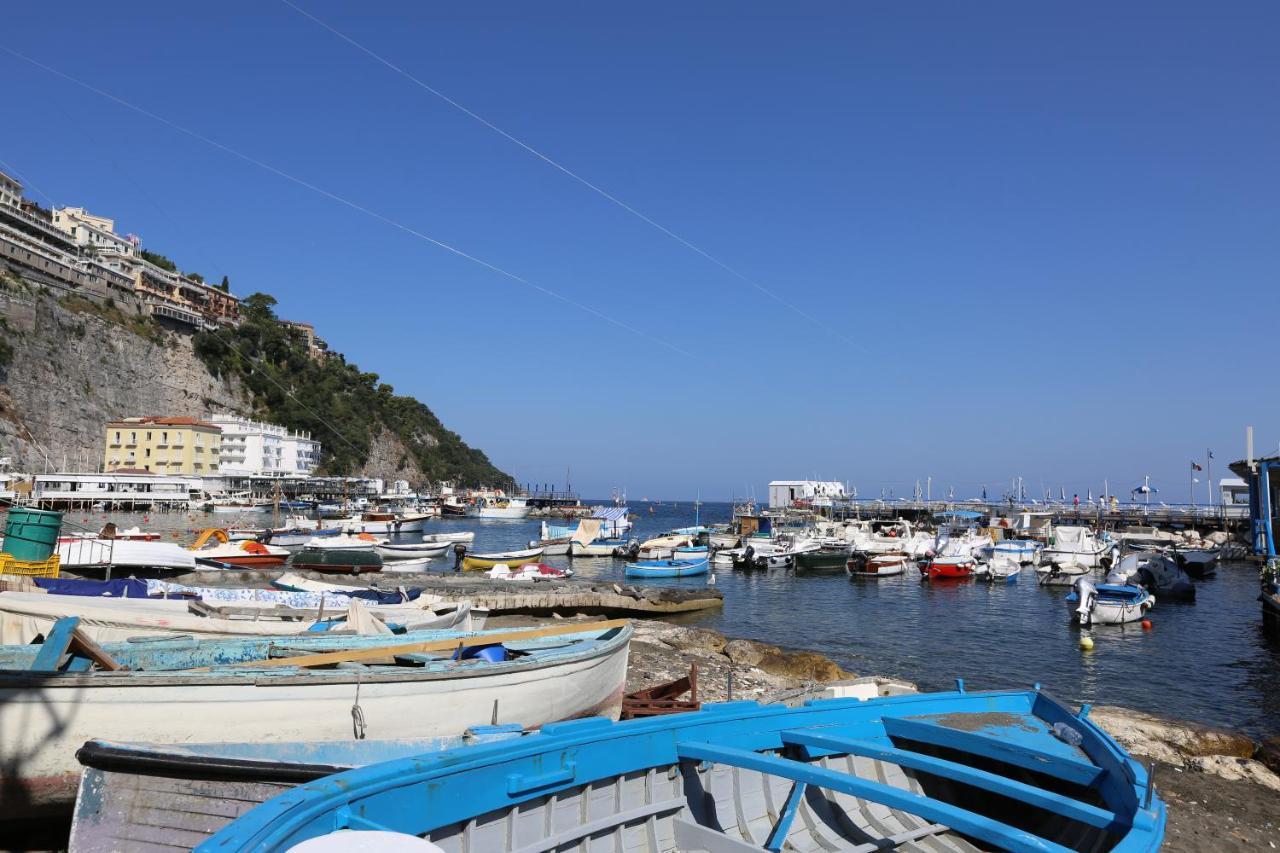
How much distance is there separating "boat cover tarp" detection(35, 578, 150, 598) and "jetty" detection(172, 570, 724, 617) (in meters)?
8.87

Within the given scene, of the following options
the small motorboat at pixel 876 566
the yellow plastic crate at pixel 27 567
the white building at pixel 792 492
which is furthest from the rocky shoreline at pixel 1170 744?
the white building at pixel 792 492

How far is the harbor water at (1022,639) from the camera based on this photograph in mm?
20328

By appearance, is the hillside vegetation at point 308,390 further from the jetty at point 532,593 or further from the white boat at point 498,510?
the jetty at point 532,593

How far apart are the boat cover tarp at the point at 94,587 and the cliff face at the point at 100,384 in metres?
65.8

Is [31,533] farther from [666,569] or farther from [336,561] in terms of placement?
[666,569]

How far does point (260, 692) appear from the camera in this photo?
25.1ft

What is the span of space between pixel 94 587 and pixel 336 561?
2047 cm

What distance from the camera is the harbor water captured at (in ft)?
66.7

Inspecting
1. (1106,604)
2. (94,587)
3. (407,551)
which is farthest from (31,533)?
(1106,604)

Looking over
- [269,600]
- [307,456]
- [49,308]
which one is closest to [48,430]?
[49,308]

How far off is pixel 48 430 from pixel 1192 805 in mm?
92601

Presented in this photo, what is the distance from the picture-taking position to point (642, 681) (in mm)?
16109

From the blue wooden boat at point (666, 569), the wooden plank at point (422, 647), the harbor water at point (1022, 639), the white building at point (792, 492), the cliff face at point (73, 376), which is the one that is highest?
the cliff face at point (73, 376)

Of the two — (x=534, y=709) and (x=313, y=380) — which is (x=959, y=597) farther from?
(x=313, y=380)
